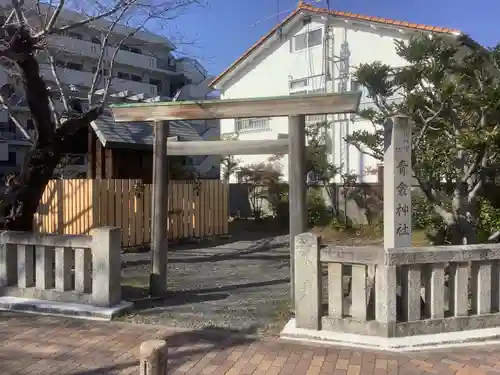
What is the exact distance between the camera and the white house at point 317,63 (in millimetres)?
17000

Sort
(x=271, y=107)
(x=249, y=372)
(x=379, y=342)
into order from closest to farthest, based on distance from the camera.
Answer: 1. (x=249, y=372)
2. (x=379, y=342)
3. (x=271, y=107)

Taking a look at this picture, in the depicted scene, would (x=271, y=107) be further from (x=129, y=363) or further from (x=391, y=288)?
(x=129, y=363)

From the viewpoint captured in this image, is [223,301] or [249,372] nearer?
[249,372]

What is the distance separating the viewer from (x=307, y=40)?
1934cm

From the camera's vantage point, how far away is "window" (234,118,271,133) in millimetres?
20344

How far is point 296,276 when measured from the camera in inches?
219

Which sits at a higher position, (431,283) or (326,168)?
(326,168)

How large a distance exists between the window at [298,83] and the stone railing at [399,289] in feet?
48.0

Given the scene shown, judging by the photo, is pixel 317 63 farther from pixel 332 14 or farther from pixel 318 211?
pixel 318 211

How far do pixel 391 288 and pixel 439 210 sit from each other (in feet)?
9.93

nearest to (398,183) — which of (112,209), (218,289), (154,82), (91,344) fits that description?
(218,289)

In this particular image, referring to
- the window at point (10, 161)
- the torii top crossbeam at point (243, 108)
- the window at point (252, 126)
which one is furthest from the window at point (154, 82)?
the torii top crossbeam at point (243, 108)

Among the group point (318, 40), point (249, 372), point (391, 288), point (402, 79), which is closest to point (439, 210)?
point (402, 79)

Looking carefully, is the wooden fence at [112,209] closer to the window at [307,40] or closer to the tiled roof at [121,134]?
the tiled roof at [121,134]
